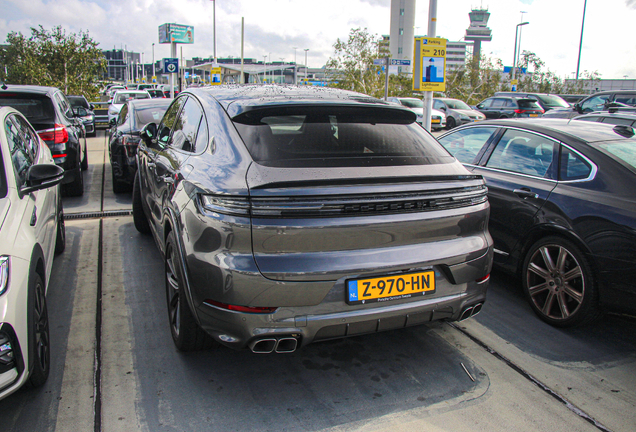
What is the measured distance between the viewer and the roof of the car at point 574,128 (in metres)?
4.00

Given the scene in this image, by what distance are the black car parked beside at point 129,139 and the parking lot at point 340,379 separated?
4014mm

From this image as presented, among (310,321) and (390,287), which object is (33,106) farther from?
(390,287)

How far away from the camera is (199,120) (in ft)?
11.0

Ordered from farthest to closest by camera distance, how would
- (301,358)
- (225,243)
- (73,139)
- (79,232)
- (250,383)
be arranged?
(73,139) → (79,232) → (301,358) → (250,383) → (225,243)

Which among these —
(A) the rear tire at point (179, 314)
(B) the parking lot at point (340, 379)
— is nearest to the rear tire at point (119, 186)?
(B) the parking lot at point (340, 379)

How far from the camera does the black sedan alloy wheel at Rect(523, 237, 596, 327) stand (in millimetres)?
3512

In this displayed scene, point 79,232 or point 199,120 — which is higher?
point 199,120

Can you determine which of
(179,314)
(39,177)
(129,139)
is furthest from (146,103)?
(179,314)

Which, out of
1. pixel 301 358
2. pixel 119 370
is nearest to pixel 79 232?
pixel 119 370

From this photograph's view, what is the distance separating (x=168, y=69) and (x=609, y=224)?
24211 millimetres

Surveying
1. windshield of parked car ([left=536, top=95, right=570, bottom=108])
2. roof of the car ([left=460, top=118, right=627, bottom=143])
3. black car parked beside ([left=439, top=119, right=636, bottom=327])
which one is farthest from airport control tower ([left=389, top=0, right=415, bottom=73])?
black car parked beside ([left=439, top=119, right=636, bottom=327])

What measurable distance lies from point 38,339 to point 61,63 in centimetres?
2815

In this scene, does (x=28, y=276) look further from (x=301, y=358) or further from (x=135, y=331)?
(x=301, y=358)

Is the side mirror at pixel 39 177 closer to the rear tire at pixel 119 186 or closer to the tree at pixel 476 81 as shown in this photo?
the rear tire at pixel 119 186
